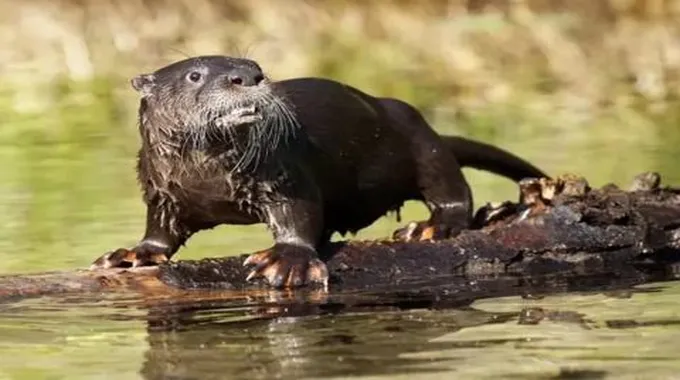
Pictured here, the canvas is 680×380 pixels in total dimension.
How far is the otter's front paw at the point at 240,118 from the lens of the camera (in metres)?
5.24

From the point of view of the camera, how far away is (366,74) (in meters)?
12.4

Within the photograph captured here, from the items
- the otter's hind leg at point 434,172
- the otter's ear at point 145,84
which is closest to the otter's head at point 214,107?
the otter's ear at point 145,84

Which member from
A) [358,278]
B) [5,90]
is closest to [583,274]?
[358,278]

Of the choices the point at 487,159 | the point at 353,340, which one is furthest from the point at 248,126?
the point at 487,159

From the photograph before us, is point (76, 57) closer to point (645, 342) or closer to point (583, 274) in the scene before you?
point (583, 274)

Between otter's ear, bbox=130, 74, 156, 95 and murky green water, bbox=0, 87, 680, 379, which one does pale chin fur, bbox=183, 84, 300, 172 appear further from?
murky green water, bbox=0, 87, 680, 379

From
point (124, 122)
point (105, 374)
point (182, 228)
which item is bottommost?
point (105, 374)

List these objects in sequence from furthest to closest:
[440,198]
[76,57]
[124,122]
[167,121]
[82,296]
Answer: [76,57]
[124,122]
[440,198]
[167,121]
[82,296]

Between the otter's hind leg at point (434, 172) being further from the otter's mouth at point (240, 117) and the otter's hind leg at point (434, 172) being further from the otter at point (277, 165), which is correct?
the otter's mouth at point (240, 117)

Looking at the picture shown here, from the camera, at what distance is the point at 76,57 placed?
13.2 m

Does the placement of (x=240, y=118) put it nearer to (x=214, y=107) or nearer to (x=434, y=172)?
(x=214, y=107)

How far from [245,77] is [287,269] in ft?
1.51

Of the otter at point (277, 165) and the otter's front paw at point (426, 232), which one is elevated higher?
the otter at point (277, 165)

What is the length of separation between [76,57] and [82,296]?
8158mm
